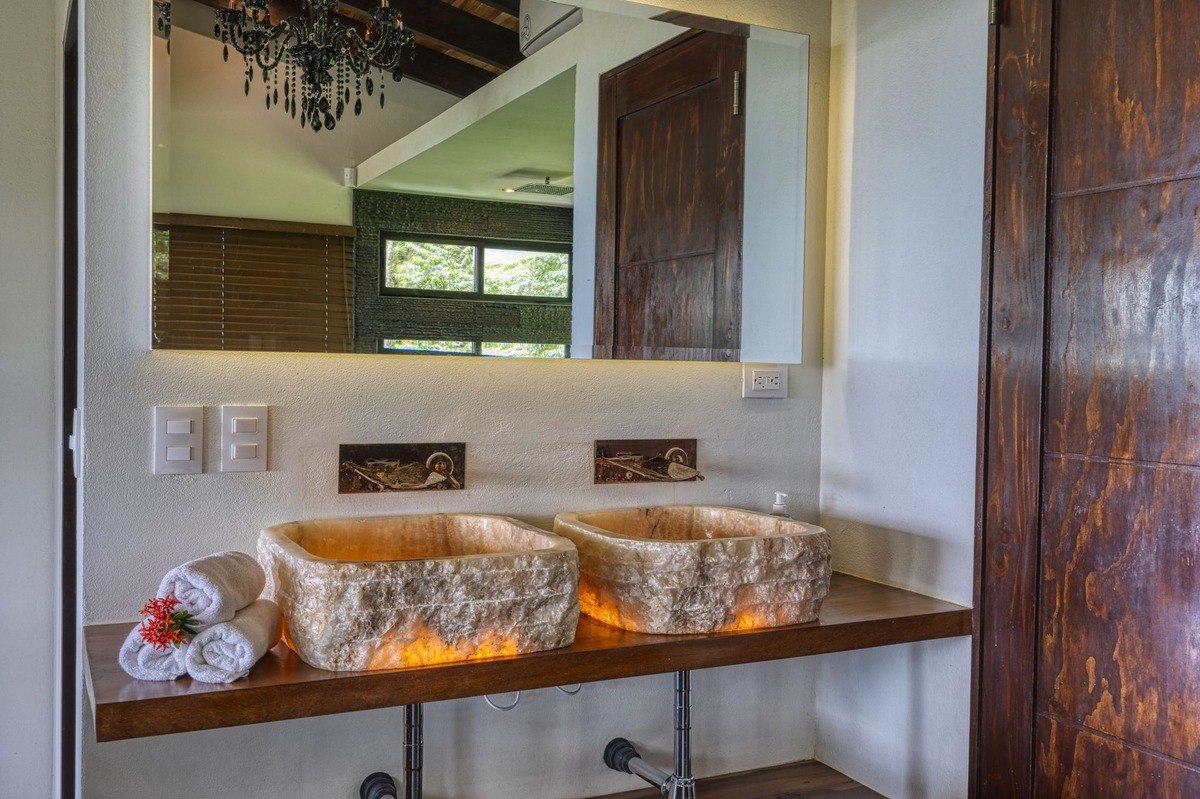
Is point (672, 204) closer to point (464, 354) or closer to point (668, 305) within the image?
point (668, 305)

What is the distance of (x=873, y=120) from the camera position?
88.0 inches

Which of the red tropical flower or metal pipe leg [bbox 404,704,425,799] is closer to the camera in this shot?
the red tropical flower

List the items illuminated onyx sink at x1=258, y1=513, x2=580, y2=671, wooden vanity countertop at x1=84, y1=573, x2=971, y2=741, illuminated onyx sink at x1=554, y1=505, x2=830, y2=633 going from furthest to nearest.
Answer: illuminated onyx sink at x1=554, y1=505, x2=830, y2=633, illuminated onyx sink at x1=258, y1=513, x2=580, y2=671, wooden vanity countertop at x1=84, y1=573, x2=971, y2=741

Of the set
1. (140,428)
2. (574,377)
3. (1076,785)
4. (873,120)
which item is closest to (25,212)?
(140,428)

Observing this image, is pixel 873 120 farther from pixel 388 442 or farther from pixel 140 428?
pixel 140 428

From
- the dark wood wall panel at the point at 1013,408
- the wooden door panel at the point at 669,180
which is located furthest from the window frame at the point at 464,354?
the dark wood wall panel at the point at 1013,408

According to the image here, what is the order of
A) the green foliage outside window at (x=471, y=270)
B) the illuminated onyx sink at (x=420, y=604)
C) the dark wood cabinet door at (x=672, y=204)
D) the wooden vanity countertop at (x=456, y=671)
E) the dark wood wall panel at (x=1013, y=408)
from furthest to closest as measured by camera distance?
1. the dark wood cabinet door at (x=672, y=204)
2. the green foliage outside window at (x=471, y=270)
3. the dark wood wall panel at (x=1013, y=408)
4. the illuminated onyx sink at (x=420, y=604)
5. the wooden vanity countertop at (x=456, y=671)

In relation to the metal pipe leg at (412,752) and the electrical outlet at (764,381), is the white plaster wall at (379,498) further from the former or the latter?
the metal pipe leg at (412,752)

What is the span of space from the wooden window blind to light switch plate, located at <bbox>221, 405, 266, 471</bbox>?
4.6 inches

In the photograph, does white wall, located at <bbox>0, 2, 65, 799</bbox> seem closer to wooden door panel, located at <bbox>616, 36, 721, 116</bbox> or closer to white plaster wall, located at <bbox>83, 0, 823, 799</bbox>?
white plaster wall, located at <bbox>83, 0, 823, 799</bbox>

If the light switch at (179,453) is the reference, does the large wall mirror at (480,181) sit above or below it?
above

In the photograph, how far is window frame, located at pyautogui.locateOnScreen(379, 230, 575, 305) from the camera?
1.92 metres

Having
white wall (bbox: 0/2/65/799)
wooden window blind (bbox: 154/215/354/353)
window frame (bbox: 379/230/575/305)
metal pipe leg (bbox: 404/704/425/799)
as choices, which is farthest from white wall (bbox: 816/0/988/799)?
white wall (bbox: 0/2/65/799)

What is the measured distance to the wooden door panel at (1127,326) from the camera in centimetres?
160
